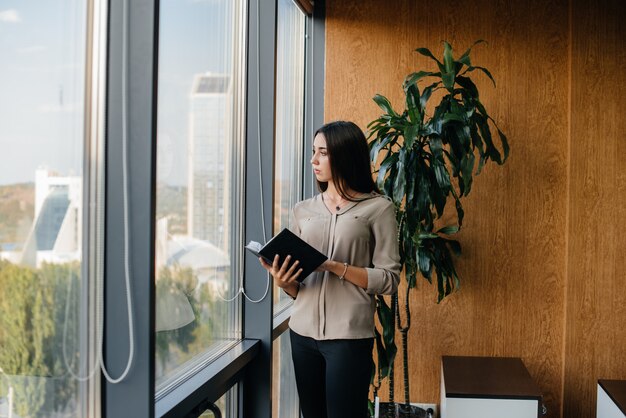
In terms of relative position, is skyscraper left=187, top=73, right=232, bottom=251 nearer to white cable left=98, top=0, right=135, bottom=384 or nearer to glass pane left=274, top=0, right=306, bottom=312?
white cable left=98, top=0, right=135, bottom=384

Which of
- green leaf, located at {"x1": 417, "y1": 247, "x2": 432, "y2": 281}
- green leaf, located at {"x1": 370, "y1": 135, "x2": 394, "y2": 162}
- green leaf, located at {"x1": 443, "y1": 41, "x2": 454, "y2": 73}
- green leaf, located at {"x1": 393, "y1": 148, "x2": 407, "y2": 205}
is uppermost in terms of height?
green leaf, located at {"x1": 443, "y1": 41, "x2": 454, "y2": 73}

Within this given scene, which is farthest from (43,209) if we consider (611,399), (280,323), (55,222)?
(611,399)

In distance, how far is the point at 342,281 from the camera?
A: 2311 millimetres

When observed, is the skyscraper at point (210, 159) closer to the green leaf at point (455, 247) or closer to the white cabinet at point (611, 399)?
the green leaf at point (455, 247)

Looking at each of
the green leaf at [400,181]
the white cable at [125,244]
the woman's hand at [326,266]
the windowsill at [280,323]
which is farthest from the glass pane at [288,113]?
the white cable at [125,244]

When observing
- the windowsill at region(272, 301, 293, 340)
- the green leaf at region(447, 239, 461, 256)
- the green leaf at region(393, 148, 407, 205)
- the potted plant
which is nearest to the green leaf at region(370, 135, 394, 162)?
the potted plant

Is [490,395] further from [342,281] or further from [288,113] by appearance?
[288,113]

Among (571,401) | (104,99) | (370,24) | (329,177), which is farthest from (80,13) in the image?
(571,401)

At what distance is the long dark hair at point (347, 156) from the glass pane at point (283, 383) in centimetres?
131

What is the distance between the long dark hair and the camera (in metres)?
2.31

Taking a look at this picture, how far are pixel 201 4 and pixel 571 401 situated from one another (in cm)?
325

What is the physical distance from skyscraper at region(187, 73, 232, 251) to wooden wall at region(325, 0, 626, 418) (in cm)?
175

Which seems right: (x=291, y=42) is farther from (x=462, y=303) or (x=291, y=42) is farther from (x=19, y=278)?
(x=19, y=278)

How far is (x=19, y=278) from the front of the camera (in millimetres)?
1328
